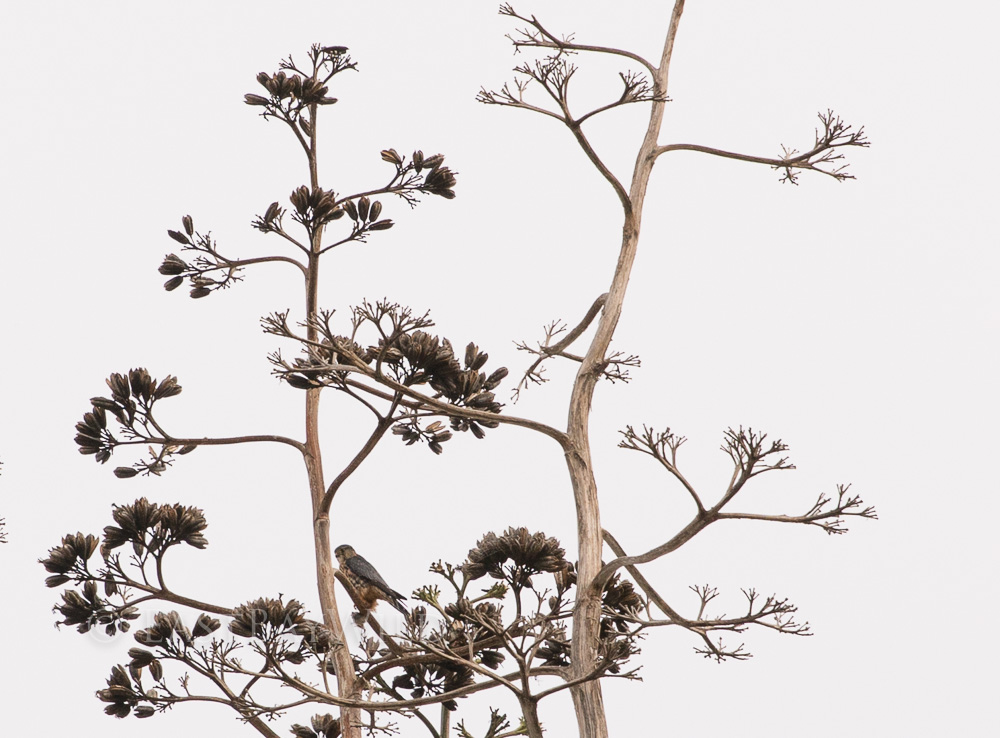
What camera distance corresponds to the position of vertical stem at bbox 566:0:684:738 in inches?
97.8

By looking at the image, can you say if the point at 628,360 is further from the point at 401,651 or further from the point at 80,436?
the point at 80,436

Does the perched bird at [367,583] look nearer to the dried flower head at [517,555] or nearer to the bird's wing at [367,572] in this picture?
the bird's wing at [367,572]

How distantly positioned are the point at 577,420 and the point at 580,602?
0.37m

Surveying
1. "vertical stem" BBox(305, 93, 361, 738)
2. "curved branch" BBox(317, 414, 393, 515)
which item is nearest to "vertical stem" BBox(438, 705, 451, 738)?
"vertical stem" BBox(305, 93, 361, 738)

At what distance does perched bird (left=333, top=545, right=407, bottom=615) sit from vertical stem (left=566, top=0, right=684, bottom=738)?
0.54 m

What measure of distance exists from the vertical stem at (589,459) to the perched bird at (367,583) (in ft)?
1.76

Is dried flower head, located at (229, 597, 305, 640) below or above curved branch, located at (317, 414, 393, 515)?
below

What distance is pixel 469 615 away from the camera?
246 centimetres

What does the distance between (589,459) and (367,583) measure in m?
0.67

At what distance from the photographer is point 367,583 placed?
2.95 m

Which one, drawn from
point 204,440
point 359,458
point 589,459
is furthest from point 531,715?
point 204,440

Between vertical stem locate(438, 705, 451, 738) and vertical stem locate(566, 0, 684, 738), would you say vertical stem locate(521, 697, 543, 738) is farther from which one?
vertical stem locate(438, 705, 451, 738)

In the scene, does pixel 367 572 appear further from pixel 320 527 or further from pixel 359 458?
pixel 359 458

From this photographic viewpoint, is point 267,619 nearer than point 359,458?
Yes
